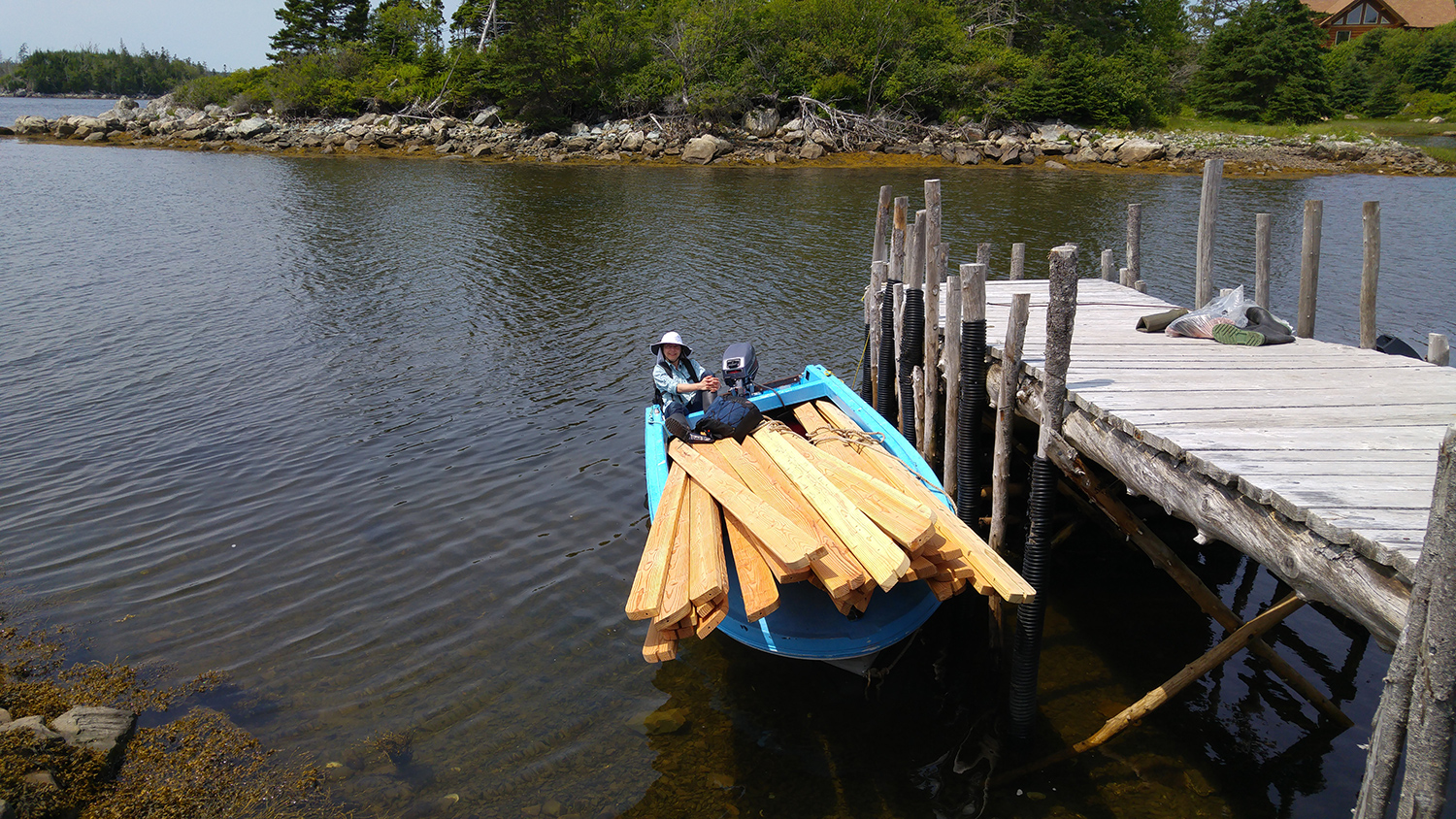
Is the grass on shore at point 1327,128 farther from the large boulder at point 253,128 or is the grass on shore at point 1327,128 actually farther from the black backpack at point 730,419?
the large boulder at point 253,128

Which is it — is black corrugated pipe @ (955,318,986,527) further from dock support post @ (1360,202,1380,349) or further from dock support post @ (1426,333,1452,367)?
dock support post @ (1360,202,1380,349)

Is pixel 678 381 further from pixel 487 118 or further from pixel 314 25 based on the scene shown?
pixel 314 25

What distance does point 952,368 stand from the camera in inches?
331

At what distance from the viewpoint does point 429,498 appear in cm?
1085

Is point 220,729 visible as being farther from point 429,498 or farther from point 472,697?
point 429,498

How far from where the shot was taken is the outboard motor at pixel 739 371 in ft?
33.4

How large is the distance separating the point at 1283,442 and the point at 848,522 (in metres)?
3.05

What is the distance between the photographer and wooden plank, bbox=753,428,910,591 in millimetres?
5625

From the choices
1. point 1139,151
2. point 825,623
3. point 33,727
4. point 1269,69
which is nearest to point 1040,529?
point 825,623

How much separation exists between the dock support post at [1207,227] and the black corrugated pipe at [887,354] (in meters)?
3.75

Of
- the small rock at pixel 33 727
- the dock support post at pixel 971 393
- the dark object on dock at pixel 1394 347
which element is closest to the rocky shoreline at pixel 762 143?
the dark object on dock at pixel 1394 347

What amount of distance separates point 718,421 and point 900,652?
120 inches

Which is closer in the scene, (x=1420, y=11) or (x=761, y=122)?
(x=761, y=122)

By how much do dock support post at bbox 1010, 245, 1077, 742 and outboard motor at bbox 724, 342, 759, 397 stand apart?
4217 mm
